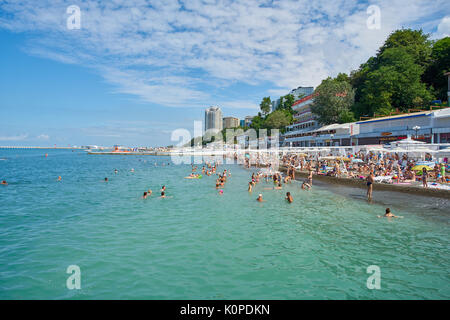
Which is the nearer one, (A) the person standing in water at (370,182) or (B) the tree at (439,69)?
(A) the person standing in water at (370,182)

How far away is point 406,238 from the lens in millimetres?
10617

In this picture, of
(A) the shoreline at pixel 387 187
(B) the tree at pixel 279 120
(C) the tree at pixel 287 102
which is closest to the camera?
(A) the shoreline at pixel 387 187

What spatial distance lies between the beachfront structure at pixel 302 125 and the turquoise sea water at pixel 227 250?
154 feet

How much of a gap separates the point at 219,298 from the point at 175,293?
115 cm

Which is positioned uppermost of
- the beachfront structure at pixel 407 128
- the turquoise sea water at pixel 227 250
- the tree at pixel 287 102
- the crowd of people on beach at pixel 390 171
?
the tree at pixel 287 102

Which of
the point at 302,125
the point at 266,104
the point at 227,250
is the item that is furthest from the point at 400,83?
the point at 266,104

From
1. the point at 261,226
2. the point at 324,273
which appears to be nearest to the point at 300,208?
the point at 261,226

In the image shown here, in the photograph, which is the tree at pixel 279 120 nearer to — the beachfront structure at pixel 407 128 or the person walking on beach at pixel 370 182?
the beachfront structure at pixel 407 128

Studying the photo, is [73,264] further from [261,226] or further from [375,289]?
[375,289]

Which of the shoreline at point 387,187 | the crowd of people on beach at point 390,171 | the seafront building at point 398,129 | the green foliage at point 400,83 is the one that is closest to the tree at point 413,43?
the green foliage at point 400,83

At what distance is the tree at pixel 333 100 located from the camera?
53156mm

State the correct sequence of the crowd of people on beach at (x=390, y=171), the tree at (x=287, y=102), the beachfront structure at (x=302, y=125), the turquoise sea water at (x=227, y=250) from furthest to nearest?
1. the tree at (x=287, y=102)
2. the beachfront structure at (x=302, y=125)
3. the crowd of people on beach at (x=390, y=171)
4. the turquoise sea water at (x=227, y=250)
